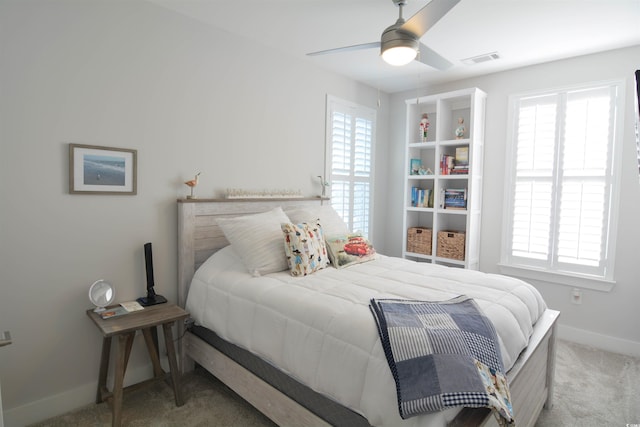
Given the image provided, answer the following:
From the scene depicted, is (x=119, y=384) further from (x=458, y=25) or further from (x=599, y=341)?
(x=599, y=341)

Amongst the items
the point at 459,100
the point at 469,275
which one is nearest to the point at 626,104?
the point at 459,100

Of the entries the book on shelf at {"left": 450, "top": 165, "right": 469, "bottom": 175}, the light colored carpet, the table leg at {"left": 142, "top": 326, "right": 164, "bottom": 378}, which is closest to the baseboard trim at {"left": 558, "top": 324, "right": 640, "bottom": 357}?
the light colored carpet

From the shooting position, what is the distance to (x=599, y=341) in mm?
3182

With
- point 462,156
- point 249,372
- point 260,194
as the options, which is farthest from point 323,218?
point 462,156

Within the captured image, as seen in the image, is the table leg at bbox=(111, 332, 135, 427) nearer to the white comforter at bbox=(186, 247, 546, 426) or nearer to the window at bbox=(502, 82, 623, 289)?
the white comforter at bbox=(186, 247, 546, 426)

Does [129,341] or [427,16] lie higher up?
[427,16]

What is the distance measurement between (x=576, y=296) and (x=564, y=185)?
1030mm

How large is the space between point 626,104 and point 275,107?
298 centimetres

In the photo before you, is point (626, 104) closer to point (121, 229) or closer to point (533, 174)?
point (533, 174)

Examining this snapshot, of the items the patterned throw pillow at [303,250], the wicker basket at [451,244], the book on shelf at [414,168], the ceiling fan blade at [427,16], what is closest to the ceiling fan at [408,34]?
the ceiling fan blade at [427,16]

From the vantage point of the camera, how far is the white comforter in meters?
1.46

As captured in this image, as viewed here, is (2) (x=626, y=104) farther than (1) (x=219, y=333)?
Yes

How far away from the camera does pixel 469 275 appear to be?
94.6 inches

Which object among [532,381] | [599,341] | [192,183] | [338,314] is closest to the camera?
[338,314]
